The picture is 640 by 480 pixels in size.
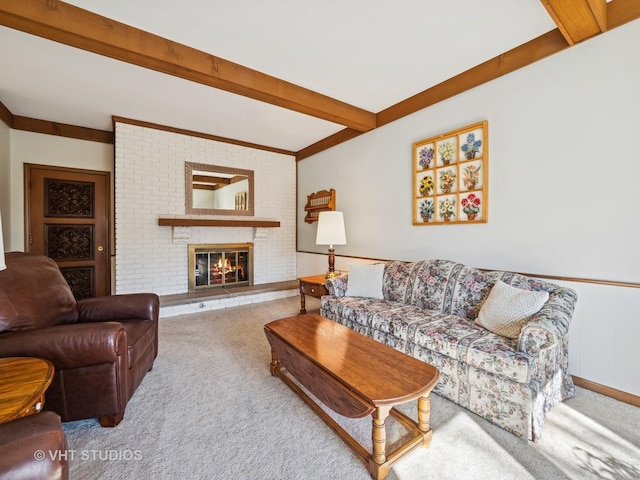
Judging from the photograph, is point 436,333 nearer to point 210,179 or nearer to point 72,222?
point 210,179

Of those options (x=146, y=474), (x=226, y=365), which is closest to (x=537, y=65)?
(x=226, y=365)

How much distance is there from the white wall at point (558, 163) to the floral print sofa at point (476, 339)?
32cm

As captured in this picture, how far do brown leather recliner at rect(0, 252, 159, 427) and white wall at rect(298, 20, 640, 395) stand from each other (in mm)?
2858

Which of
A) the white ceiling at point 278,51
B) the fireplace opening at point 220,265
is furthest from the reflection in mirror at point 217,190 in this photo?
the white ceiling at point 278,51

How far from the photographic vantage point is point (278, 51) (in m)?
2.47

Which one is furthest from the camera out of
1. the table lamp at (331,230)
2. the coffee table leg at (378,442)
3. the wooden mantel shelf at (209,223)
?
the wooden mantel shelf at (209,223)

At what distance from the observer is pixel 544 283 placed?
2.15 meters

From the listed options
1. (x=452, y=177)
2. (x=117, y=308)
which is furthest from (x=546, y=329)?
(x=117, y=308)

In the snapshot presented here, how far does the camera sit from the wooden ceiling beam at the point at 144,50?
6.23 feet

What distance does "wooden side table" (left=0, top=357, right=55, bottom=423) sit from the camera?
100cm

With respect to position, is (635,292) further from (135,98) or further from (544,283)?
(135,98)

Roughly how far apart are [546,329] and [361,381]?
3.61ft

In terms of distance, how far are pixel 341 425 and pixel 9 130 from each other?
527 cm

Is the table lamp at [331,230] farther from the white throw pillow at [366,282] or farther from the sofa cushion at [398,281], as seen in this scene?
the sofa cushion at [398,281]
